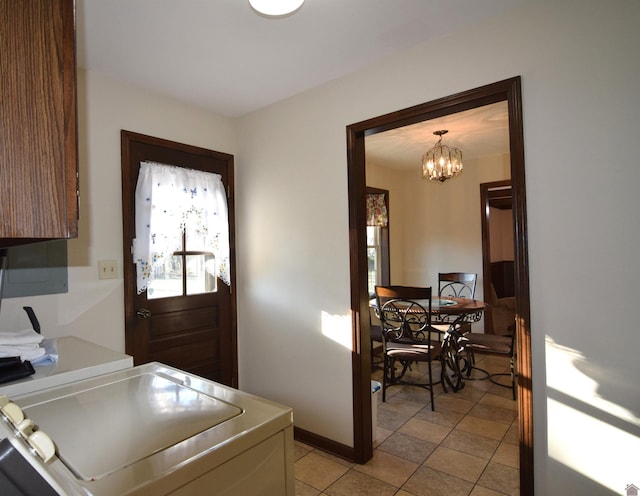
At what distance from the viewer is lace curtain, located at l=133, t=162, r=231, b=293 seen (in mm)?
2332

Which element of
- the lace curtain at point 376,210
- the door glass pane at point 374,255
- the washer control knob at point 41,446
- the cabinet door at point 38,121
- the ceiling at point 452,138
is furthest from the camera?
the door glass pane at point 374,255

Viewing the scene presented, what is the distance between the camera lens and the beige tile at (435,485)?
6.21ft

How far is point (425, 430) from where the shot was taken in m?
2.55

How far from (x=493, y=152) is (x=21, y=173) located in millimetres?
4663

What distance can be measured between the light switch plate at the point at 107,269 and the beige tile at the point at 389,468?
190cm

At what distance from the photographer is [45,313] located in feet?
6.30

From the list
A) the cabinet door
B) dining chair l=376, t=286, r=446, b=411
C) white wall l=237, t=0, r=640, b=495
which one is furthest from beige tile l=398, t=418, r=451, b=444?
the cabinet door

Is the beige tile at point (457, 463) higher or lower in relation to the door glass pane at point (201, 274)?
lower

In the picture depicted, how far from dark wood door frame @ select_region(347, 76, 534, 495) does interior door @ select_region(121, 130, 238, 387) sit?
1161mm

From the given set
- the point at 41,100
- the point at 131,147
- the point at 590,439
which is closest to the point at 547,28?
the point at 590,439

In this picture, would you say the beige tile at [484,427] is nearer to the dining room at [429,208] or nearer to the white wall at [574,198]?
the white wall at [574,198]

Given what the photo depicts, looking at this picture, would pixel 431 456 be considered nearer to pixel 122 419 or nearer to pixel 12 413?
pixel 122 419

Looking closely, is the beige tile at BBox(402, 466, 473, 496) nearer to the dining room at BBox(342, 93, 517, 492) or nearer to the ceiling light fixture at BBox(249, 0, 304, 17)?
the ceiling light fixture at BBox(249, 0, 304, 17)

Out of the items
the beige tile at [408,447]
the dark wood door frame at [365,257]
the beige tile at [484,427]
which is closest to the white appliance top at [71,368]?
the dark wood door frame at [365,257]
